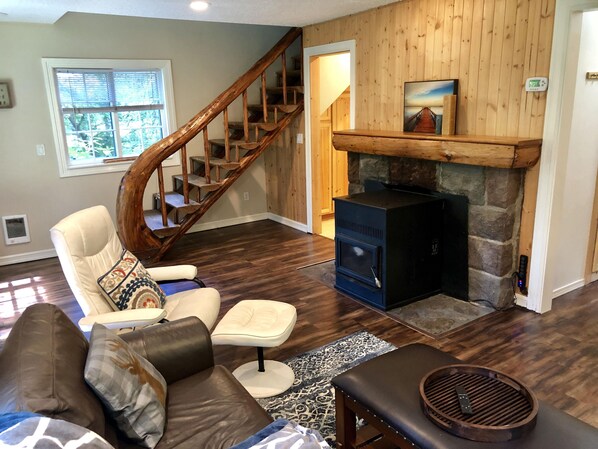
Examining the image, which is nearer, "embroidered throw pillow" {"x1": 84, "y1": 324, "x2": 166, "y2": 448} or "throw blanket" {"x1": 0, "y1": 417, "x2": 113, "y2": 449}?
"throw blanket" {"x1": 0, "y1": 417, "x2": 113, "y2": 449}

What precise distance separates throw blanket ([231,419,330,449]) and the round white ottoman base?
1.42 metres

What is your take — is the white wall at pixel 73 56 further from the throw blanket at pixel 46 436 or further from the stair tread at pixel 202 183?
the throw blanket at pixel 46 436

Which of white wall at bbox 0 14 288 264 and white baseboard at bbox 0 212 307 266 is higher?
white wall at bbox 0 14 288 264

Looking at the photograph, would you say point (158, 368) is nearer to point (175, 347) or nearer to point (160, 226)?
point (175, 347)

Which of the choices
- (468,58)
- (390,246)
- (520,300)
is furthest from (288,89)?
(520,300)

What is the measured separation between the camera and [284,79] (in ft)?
17.9

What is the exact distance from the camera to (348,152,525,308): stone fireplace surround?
3381mm

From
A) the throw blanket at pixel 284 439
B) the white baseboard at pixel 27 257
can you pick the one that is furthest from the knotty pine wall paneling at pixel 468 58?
the white baseboard at pixel 27 257

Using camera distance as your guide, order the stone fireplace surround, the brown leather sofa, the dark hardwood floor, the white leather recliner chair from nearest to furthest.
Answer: the brown leather sofa
the white leather recliner chair
the dark hardwood floor
the stone fireplace surround

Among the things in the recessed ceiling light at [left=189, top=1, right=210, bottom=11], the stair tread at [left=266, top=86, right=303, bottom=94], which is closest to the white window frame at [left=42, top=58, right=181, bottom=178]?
the stair tread at [left=266, top=86, right=303, bottom=94]

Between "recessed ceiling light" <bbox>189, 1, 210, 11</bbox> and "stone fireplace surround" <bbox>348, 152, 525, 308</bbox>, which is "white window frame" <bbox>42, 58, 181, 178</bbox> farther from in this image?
"stone fireplace surround" <bbox>348, 152, 525, 308</bbox>

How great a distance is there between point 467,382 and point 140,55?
4.98 metres

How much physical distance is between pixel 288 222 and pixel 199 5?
2.94 m

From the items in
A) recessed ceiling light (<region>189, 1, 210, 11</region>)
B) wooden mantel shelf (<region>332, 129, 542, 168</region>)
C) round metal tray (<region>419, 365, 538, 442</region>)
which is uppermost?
recessed ceiling light (<region>189, 1, 210, 11</region>)
